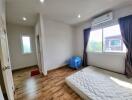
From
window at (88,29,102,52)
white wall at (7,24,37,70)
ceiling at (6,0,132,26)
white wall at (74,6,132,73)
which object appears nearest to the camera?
ceiling at (6,0,132,26)

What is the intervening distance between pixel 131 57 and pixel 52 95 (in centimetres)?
275

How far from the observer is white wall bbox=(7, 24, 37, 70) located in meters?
3.93

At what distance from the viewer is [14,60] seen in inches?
160

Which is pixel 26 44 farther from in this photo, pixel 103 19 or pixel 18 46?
pixel 103 19

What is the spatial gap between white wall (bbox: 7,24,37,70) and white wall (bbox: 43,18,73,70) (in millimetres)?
1671

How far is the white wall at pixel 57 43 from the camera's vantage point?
3570 mm

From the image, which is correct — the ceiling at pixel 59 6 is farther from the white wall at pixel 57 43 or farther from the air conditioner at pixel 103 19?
the white wall at pixel 57 43

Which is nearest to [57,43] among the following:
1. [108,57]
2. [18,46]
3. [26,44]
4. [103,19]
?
[26,44]

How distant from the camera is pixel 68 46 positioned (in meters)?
4.52

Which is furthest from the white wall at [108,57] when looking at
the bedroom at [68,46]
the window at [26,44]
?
the window at [26,44]

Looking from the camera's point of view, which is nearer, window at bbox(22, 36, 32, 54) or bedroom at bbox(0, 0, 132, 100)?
bedroom at bbox(0, 0, 132, 100)

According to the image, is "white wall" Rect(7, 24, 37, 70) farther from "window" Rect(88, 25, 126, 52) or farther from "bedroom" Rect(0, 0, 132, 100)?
"window" Rect(88, 25, 126, 52)

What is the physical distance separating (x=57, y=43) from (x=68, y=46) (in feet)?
2.80

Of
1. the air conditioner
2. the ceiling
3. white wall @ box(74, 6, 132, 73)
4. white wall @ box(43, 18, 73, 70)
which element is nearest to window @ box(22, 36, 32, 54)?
white wall @ box(43, 18, 73, 70)
